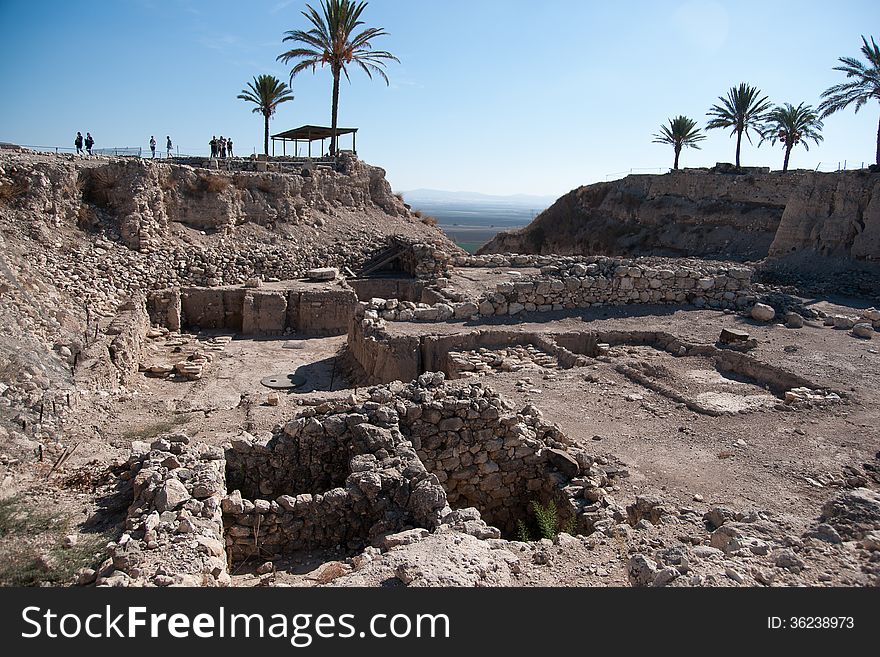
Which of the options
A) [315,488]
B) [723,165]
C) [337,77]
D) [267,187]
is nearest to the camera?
[315,488]

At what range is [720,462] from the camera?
6559 mm

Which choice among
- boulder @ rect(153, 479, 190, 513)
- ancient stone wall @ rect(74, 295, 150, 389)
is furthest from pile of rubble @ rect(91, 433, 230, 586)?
ancient stone wall @ rect(74, 295, 150, 389)

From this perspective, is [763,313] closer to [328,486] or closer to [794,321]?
[794,321]

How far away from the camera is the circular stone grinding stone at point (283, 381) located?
1238cm

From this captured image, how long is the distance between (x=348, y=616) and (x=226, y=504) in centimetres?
224

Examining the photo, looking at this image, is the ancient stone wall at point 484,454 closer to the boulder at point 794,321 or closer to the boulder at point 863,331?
the boulder at point 794,321

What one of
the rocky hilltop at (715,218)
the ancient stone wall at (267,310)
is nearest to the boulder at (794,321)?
the ancient stone wall at (267,310)

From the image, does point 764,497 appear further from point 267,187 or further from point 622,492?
point 267,187

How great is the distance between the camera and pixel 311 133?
26.4 meters

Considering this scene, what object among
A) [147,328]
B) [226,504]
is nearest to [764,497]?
[226,504]

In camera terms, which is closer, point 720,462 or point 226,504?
point 226,504

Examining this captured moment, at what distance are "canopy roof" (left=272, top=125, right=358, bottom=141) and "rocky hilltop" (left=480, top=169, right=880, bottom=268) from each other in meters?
13.1

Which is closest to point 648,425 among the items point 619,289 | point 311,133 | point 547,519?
point 547,519

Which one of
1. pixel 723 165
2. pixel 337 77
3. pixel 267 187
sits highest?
pixel 337 77
